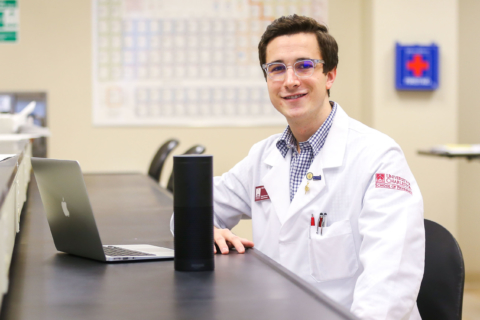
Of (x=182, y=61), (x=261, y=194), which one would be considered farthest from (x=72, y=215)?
(x=182, y=61)

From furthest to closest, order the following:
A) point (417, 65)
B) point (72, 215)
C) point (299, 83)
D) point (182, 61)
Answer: point (182, 61)
point (417, 65)
point (299, 83)
point (72, 215)

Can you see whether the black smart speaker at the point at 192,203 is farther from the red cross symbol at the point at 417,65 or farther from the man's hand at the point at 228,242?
the red cross symbol at the point at 417,65

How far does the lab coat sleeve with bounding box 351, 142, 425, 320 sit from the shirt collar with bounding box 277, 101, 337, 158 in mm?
197

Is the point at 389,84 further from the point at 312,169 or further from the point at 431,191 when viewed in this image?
the point at 312,169

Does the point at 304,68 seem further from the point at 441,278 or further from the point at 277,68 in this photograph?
the point at 441,278

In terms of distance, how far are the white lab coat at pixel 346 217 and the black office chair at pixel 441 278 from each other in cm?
5

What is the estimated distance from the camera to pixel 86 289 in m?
0.85

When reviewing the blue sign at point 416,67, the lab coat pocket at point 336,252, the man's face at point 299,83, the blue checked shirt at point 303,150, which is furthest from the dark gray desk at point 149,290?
the blue sign at point 416,67

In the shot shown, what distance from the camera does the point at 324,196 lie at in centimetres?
128

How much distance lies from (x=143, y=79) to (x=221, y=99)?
591 millimetres

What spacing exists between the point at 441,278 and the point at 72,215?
785 mm

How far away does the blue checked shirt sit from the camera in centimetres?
136

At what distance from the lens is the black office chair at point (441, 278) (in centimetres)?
106

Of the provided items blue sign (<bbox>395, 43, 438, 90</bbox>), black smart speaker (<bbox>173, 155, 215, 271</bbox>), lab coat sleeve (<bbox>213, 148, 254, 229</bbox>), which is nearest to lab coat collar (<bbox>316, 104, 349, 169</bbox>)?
lab coat sleeve (<bbox>213, 148, 254, 229</bbox>)
